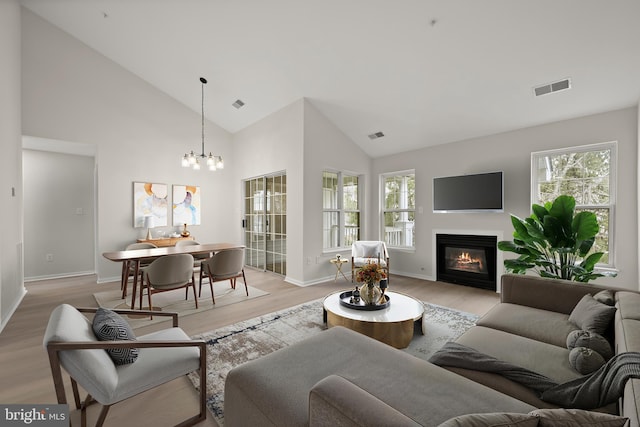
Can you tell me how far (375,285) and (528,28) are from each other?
9.83 feet

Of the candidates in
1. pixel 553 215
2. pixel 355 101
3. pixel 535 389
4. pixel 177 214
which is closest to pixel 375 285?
pixel 535 389

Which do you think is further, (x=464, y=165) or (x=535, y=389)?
(x=464, y=165)

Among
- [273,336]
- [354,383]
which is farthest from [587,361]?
[273,336]

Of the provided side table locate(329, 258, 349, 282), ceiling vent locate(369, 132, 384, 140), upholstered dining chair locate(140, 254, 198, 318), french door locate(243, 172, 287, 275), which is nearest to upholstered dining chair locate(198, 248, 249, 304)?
upholstered dining chair locate(140, 254, 198, 318)

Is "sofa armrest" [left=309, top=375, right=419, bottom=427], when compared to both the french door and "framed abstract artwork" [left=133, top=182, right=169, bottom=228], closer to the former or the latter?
the french door

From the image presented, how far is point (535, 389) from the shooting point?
1325mm

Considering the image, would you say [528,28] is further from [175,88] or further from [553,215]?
[175,88]

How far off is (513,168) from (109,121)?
700cm

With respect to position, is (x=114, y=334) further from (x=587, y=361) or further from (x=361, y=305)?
(x=587, y=361)

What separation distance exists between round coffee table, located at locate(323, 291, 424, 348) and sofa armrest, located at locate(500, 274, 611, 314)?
0.87 metres

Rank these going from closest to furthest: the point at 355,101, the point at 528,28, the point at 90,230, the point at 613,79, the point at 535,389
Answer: the point at 535,389
the point at 528,28
the point at 613,79
the point at 355,101
the point at 90,230

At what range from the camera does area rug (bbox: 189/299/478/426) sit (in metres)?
2.18

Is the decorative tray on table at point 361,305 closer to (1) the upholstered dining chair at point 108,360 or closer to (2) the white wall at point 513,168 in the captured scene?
(1) the upholstered dining chair at point 108,360

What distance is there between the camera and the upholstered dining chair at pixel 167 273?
3.28 meters
